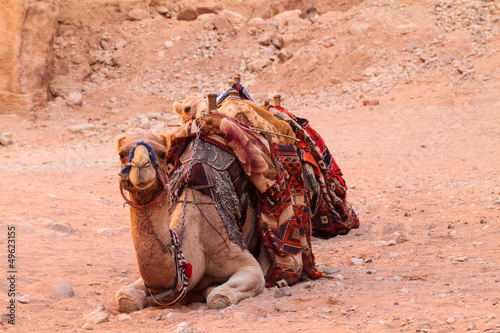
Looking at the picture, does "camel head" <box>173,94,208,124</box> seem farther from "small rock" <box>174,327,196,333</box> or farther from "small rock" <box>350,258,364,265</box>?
"small rock" <box>174,327,196,333</box>

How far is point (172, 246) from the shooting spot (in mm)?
4066

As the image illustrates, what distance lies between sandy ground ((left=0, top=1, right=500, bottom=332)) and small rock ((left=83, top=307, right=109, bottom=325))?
0.15 ft

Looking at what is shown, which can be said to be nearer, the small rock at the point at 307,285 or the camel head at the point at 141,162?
the camel head at the point at 141,162

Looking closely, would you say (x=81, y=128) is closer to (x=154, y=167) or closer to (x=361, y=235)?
(x=361, y=235)

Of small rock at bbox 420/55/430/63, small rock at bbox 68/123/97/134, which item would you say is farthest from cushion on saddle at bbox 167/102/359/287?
small rock at bbox 420/55/430/63

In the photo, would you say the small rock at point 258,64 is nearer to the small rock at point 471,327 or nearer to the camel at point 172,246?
the camel at point 172,246

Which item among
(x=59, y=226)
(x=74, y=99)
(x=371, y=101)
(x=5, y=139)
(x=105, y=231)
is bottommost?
(x=5, y=139)

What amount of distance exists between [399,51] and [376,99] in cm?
290

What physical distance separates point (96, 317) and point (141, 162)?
1.18 m

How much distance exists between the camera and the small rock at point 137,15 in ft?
75.6

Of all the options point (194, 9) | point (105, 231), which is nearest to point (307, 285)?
point (105, 231)

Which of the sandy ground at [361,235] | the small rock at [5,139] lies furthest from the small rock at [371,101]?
the small rock at [5,139]

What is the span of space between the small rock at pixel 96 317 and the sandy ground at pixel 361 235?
5 cm

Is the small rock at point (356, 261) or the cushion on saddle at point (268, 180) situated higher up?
the cushion on saddle at point (268, 180)
